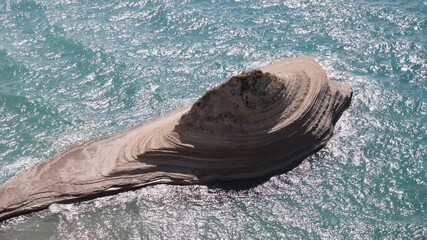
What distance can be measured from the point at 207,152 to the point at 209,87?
7.66 m

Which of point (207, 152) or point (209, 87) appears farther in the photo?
point (209, 87)

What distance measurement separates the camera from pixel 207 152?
28656mm

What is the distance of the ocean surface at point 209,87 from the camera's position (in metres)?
26.8

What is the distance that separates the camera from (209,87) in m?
35.6

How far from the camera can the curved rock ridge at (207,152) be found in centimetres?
2838

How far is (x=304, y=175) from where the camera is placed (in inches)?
1131

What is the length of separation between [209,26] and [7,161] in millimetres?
16220

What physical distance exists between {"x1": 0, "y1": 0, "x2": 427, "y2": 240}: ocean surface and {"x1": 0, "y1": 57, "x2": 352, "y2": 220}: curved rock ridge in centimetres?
60

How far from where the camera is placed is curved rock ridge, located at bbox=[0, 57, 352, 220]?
2838 centimetres

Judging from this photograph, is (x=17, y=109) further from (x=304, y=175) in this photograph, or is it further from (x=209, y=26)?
(x=304, y=175)

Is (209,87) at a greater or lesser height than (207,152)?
greater

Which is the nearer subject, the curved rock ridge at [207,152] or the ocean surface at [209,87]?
the ocean surface at [209,87]

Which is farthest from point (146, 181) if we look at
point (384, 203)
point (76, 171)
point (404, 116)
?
point (404, 116)

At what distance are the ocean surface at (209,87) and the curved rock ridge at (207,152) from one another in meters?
0.60
